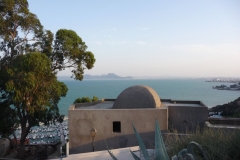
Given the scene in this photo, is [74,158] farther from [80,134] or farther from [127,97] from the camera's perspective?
[127,97]

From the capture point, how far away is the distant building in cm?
1171

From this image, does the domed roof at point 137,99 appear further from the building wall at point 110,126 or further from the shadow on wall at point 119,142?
the shadow on wall at point 119,142

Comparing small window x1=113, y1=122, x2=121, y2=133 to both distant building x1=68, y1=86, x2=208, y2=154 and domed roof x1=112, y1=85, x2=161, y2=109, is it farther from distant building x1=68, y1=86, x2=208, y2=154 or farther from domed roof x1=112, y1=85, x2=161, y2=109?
domed roof x1=112, y1=85, x2=161, y2=109

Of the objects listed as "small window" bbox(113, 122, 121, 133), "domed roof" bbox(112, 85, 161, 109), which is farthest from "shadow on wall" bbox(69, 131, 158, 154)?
"domed roof" bbox(112, 85, 161, 109)

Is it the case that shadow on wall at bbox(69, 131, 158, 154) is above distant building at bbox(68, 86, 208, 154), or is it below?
below

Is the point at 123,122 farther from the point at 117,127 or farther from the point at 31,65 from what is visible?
the point at 31,65

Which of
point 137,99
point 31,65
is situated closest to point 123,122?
point 137,99

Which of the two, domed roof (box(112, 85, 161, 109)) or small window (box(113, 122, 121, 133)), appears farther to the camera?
domed roof (box(112, 85, 161, 109))

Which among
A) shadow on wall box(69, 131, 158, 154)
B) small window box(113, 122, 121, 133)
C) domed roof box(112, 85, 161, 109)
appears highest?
domed roof box(112, 85, 161, 109)

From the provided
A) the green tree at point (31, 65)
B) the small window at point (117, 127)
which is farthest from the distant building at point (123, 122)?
the green tree at point (31, 65)

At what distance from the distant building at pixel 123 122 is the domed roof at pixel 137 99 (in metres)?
0.05

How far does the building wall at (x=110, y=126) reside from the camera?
11703 millimetres

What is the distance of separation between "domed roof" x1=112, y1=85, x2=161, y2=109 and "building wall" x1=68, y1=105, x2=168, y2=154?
899 mm

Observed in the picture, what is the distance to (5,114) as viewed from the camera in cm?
1488
